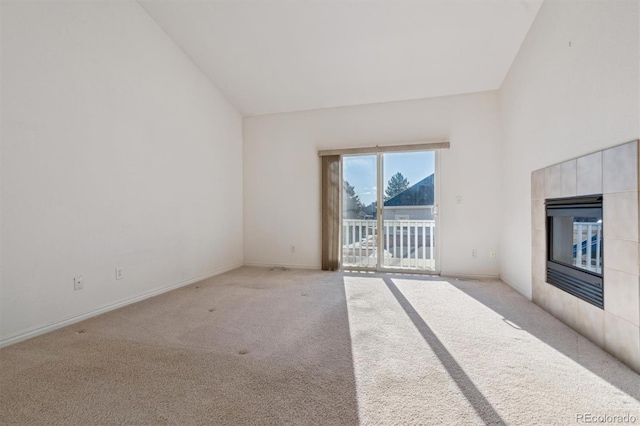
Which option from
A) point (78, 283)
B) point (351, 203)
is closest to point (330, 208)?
point (351, 203)

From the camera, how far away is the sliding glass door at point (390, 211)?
414cm

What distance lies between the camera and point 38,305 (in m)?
2.13

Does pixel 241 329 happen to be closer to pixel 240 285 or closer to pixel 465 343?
pixel 240 285

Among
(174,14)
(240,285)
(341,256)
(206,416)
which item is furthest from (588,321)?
(174,14)

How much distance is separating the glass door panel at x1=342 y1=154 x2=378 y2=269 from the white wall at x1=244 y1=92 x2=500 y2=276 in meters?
0.35

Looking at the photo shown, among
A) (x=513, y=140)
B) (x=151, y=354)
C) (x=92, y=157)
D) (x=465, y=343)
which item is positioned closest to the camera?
(x=151, y=354)

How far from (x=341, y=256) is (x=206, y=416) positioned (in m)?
3.24

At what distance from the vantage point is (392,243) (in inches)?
171

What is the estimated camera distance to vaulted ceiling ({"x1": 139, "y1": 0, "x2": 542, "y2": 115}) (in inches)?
112

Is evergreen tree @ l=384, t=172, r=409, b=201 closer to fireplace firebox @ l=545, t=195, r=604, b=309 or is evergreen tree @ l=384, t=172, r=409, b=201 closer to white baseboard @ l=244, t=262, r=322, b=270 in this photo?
white baseboard @ l=244, t=262, r=322, b=270

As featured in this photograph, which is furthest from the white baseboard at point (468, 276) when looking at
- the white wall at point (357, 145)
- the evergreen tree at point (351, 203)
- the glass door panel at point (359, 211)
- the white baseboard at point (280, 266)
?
the white baseboard at point (280, 266)

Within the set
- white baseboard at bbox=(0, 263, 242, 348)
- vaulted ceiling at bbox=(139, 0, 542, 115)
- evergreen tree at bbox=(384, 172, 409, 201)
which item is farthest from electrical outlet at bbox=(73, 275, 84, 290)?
evergreen tree at bbox=(384, 172, 409, 201)

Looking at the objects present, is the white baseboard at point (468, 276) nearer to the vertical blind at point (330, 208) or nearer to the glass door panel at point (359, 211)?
the glass door panel at point (359, 211)

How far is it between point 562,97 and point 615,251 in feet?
4.45
